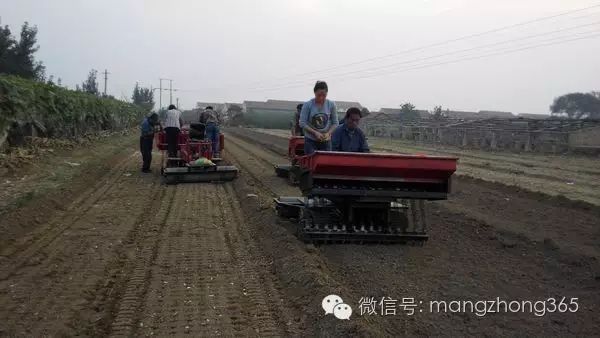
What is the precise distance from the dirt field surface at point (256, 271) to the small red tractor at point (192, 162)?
321cm

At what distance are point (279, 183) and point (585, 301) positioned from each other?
941 centimetres

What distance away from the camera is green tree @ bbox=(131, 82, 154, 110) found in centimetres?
9507

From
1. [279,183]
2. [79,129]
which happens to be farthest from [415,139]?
[279,183]

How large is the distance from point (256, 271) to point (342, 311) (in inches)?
70.4

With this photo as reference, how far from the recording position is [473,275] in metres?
5.95

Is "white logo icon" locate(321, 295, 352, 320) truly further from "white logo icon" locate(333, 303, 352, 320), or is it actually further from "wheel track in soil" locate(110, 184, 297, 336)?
"wheel track in soil" locate(110, 184, 297, 336)

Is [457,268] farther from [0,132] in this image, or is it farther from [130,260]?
[0,132]

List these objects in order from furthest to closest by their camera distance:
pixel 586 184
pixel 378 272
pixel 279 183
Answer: pixel 586 184, pixel 279 183, pixel 378 272

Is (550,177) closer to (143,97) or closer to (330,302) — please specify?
(330,302)

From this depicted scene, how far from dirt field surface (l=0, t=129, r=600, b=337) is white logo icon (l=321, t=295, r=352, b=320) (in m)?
0.07

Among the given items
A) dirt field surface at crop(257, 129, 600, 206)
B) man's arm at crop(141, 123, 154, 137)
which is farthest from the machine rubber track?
man's arm at crop(141, 123, 154, 137)

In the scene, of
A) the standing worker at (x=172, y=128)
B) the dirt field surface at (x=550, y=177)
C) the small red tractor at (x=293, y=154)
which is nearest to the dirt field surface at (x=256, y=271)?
the dirt field surface at (x=550, y=177)

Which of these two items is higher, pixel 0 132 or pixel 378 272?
pixel 0 132

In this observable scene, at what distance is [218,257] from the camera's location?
666 centimetres
